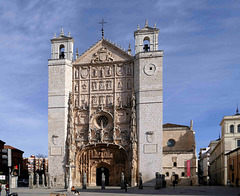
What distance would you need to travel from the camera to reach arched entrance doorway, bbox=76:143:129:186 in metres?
38.3

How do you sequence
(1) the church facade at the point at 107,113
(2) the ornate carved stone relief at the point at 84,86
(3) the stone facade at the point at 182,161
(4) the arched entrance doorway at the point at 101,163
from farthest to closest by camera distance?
(3) the stone facade at the point at 182,161 → (2) the ornate carved stone relief at the point at 84,86 → (4) the arched entrance doorway at the point at 101,163 → (1) the church facade at the point at 107,113

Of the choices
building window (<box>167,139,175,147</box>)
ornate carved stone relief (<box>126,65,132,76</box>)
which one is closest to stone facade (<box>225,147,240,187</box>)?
building window (<box>167,139,175,147</box>)

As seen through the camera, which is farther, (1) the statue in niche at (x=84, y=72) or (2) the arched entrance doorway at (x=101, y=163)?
(1) the statue in niche at (x=84, y=72)

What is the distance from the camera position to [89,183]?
3875 centimetres

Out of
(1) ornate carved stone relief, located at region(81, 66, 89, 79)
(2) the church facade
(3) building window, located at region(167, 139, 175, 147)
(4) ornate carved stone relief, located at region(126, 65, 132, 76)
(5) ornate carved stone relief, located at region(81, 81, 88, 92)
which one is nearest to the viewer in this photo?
(2) the church facade

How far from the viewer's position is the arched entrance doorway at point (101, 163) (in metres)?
38.3

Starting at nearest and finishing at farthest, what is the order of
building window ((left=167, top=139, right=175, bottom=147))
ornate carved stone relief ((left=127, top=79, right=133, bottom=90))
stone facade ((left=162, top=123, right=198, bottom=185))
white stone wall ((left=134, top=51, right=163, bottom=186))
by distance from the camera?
1. white stone wall ((left=134, top=51, right=163, bottom=186))
2. ornate carved stone relief ((left=127, top=79, right=133, bottom=90))
3. stone facade ((left=162, top=123, right=198, bottom=185))
4. building window ((left=167, top=139, right=175, bottom=147))

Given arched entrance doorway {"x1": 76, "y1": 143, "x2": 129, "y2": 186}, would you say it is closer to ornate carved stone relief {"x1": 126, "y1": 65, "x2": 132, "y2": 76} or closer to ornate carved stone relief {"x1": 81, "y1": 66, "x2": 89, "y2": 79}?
ornate carved stone relief {"x1": 81, "y1": 66, "x2": 89, "y2": 79}

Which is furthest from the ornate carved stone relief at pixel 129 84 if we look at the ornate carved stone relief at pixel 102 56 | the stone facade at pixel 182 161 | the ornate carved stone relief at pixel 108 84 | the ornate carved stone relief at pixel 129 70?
the stone facade at pixel 182 161

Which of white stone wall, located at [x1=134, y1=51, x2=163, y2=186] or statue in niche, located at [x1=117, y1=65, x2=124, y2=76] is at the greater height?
statue in niche, located at [x1=117, y1=65, x2=124, y2=76]

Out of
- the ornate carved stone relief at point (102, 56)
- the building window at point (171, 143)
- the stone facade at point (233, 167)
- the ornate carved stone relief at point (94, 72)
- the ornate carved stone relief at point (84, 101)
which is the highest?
the ornate carved stone relief at point (102, 56)

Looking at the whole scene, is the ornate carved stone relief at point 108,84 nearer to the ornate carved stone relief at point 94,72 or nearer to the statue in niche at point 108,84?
the statue in niche at point 108,84

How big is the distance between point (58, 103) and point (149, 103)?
996cm

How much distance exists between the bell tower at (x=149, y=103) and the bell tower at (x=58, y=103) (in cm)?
771
